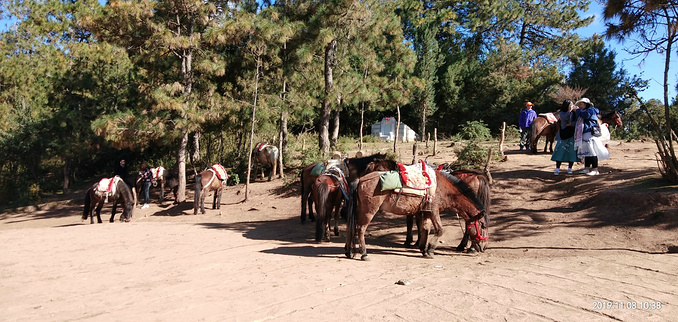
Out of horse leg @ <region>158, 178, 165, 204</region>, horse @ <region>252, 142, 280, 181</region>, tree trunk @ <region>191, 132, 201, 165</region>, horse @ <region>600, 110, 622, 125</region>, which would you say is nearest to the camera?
horse @ <region>600, 110, 622, 125</region>

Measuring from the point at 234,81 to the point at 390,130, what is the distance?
14.2 meters

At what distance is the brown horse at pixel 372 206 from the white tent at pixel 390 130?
2165 cm

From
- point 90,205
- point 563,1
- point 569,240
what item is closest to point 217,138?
point 90,205

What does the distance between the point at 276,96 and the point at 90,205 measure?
7.66 m

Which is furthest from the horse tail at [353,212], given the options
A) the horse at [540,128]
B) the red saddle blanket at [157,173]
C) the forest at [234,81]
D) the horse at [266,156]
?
the red saddle blanket at [157,173]

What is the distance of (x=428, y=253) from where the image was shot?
751 cm

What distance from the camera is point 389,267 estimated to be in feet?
22.4

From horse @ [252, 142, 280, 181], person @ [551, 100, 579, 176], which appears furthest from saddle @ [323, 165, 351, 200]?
horse @ [252, 142, 280, 181]

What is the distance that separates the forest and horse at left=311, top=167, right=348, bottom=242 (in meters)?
6.48

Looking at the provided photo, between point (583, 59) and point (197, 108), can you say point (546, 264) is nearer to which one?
point (197, 108)

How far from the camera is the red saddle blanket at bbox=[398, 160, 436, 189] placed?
24.1ft

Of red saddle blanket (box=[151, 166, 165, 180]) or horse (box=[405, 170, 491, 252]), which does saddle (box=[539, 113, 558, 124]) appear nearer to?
horse (box=[405, 170, 491, 252])

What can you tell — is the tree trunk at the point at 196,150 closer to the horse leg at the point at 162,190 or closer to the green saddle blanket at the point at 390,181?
the horse leg at the point at 162,190

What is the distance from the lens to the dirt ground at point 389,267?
16.0ft
